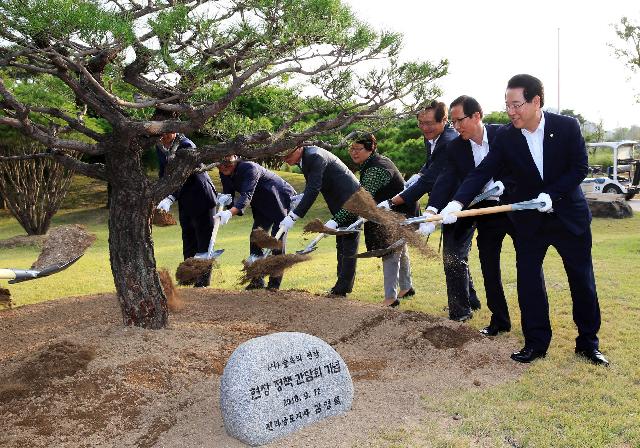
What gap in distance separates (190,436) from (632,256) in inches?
335

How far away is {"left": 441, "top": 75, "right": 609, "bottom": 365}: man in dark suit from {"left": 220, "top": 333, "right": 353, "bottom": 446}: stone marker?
1698 millimetres

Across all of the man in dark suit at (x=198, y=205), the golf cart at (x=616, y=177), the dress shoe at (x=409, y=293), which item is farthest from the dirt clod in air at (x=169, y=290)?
the golf cart at (x=616, y=177)

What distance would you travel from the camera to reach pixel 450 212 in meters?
5.18

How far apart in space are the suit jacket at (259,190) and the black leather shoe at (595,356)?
3.85 meters

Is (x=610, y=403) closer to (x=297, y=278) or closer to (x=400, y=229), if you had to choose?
(x=400, y=229)

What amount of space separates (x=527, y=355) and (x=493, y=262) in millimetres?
1046

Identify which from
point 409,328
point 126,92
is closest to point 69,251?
point 126,92

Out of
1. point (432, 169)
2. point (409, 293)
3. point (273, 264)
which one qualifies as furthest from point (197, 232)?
point (432, 169)

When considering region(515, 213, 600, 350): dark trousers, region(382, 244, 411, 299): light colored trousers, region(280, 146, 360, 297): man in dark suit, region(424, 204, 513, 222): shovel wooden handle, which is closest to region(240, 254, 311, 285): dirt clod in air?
region(280, 146, 360, 297): man in dark suit

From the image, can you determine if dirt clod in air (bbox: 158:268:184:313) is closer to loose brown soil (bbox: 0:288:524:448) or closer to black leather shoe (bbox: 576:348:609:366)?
loose brown soil (bbox: 0:288:524:448)

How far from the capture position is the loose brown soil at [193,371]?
3.94 meters

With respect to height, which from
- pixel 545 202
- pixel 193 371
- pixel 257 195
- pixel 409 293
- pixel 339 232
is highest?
pixel 545 202

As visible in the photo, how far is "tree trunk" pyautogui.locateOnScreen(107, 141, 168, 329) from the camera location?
5.40 meters

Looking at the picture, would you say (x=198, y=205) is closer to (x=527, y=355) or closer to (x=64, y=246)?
(x=64, y=246)
